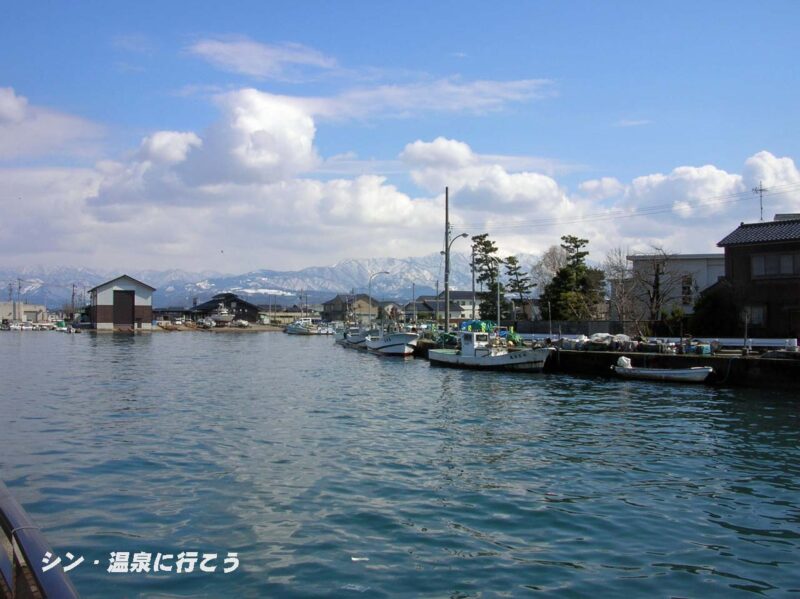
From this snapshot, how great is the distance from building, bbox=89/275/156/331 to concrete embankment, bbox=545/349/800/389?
292 ft

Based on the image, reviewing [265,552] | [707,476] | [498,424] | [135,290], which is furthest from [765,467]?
[135,290]

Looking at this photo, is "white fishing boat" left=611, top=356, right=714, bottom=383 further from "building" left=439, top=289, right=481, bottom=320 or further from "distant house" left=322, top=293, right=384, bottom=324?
"distant house" left=322, top=293, right=384, bottom=324

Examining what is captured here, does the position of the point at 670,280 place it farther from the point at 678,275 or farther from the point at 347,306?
the point at 347,306

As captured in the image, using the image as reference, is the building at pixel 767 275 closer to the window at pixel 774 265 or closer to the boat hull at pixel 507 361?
the window at pixel 774 265

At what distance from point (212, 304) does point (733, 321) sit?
463 feet

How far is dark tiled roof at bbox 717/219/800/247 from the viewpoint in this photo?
132 feet

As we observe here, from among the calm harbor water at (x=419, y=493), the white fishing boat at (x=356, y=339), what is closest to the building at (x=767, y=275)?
the calm harbor water at (x=419, y=493)

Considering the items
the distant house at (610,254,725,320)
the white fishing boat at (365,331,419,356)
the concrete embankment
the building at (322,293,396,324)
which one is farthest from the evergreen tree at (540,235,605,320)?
the building at (322,293,396,324)

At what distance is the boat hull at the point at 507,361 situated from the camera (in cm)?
4281

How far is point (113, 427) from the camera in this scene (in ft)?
68.3

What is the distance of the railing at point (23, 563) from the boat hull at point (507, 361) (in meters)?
40.6

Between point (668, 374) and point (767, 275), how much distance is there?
1033cm

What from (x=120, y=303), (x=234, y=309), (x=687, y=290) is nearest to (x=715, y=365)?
(x=687, y=290)

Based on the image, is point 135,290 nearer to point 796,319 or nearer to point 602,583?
point 796,319
